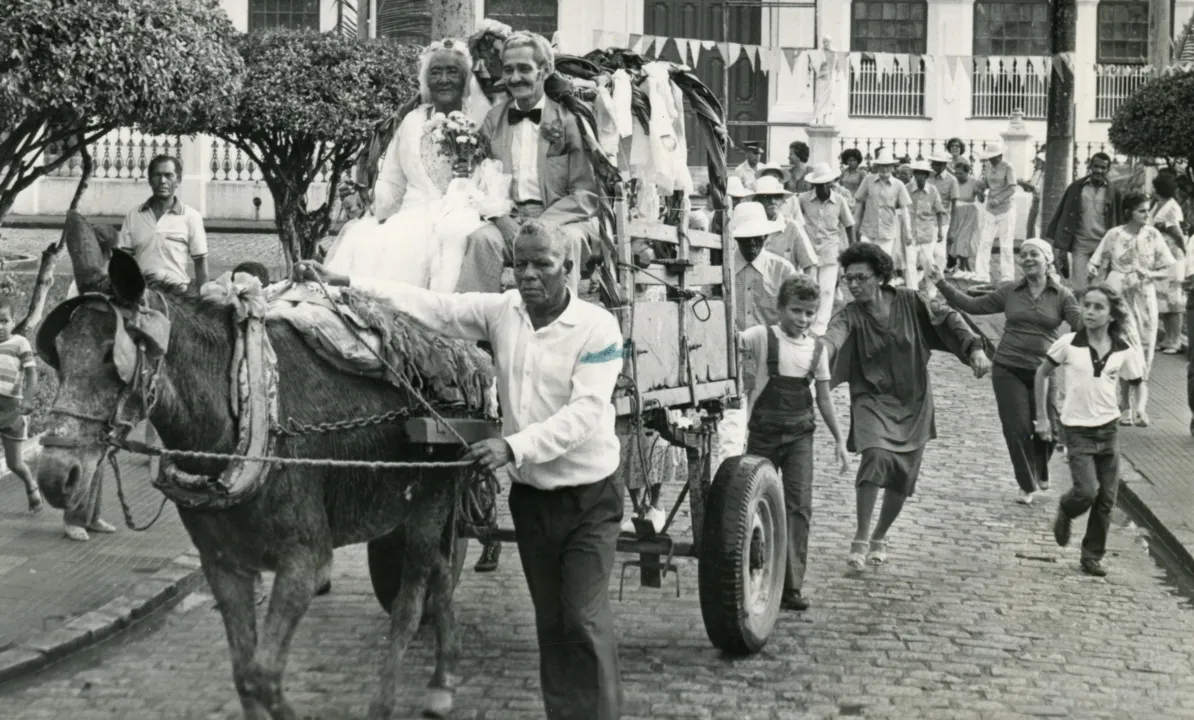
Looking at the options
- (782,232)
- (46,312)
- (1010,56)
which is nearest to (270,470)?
(46,312)

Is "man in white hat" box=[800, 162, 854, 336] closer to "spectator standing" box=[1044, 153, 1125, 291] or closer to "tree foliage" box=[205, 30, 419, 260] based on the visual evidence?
"spectator standing" box=[1044, 153, 1125, 291]

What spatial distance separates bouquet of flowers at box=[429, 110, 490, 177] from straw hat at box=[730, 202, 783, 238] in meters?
3.95

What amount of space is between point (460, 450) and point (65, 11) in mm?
6399

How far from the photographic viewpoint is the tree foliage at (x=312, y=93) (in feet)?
61.6

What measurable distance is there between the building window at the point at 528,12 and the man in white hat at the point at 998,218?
46.2 feet

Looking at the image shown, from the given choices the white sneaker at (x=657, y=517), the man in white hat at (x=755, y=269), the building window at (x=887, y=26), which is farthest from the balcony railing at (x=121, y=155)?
the white sneaker at (x=657, y=517)

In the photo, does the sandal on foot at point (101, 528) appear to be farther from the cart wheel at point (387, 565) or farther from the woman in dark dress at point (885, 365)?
the woman in dark dress at point (885, 365)

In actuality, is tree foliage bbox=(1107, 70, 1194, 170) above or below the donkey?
above

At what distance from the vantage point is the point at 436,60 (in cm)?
858

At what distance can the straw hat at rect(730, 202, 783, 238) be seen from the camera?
12062 millimetres

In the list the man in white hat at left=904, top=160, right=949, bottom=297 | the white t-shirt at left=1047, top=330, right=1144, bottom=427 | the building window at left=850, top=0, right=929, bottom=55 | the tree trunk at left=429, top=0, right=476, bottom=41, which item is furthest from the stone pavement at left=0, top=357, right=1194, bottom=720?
the building window at left=850, top=0, right=929, bottom=55

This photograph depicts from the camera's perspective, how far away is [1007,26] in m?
38.5

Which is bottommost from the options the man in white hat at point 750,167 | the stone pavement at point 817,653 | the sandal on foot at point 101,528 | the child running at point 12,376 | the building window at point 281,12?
the stone pavement at point 817,653

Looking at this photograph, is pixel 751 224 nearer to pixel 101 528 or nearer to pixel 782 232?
pixel 782 232
